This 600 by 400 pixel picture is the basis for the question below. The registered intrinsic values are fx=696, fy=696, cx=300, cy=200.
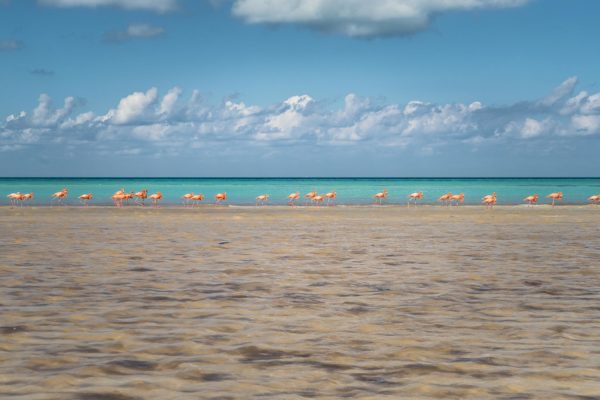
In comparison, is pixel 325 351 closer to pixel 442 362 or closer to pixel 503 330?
pixel 442 362

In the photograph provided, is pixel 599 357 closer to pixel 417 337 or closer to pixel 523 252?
pixel 417 337

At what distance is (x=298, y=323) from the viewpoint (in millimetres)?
8789

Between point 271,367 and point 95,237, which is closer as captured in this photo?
point 271,367

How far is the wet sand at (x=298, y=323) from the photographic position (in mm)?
6113

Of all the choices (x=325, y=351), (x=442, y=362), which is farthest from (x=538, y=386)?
(x=325, y=351)

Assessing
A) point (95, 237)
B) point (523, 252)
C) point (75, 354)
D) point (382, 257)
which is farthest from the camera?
point (95, 237)

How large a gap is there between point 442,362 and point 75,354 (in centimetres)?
372

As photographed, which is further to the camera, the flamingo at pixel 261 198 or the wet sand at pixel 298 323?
the flamingo at pixel 261 198

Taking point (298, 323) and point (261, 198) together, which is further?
point (261, 198)

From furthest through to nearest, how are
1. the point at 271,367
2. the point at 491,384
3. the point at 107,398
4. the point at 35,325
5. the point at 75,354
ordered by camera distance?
the point at 35,325
the point at 75,354
the point at 271,367
the point at 491,384
the point at 107,398

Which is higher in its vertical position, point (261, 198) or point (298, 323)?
point (261, 198)

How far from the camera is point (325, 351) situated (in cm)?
729

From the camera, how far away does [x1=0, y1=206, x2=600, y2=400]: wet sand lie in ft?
20.1

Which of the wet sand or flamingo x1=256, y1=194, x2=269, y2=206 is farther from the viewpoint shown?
flamingo x1=256, y1=194, x2=269, y2=206
